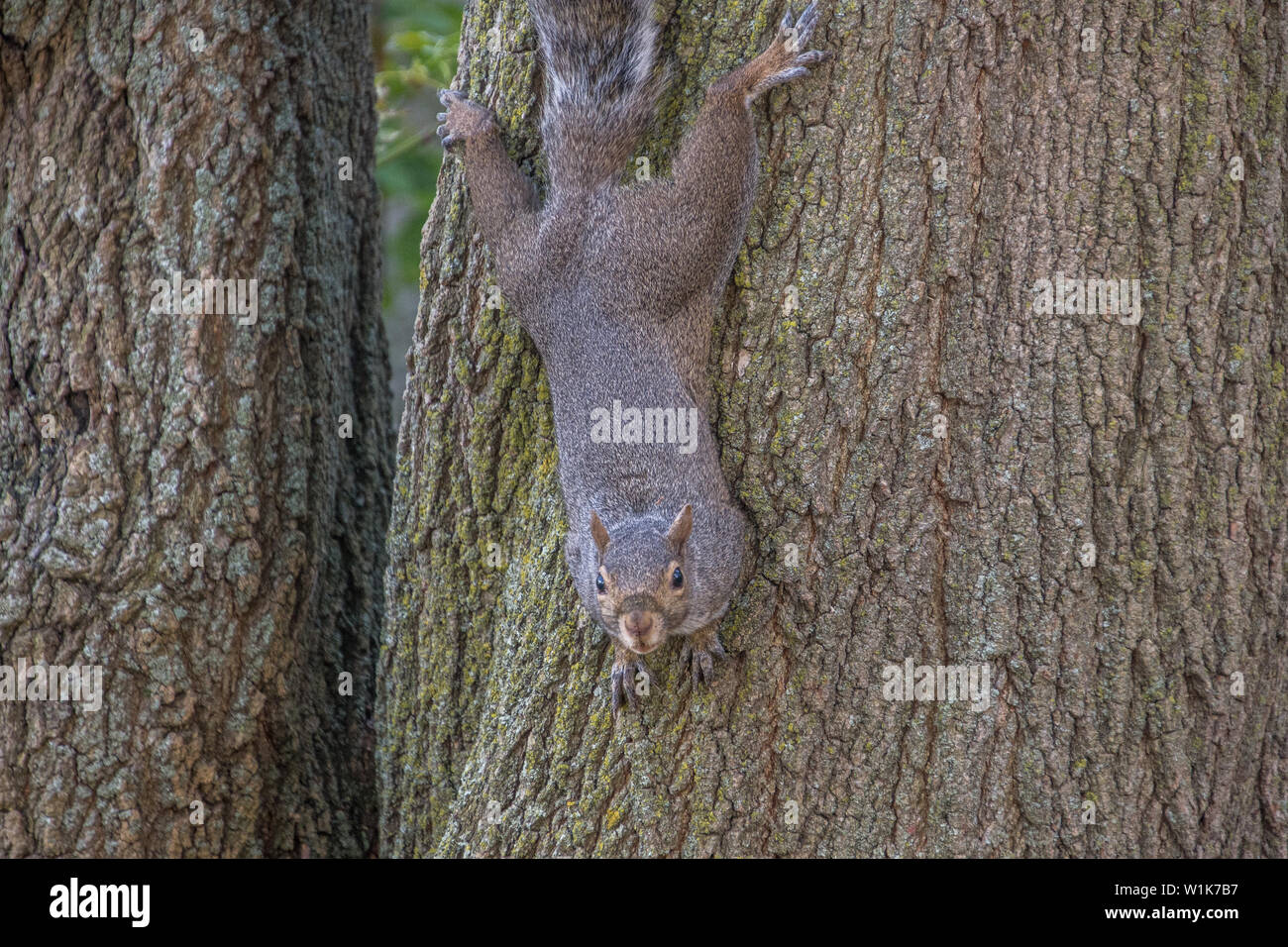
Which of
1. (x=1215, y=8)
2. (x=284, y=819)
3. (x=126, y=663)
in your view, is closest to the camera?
(x=1215, y=8)

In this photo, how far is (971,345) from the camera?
2.55 meters

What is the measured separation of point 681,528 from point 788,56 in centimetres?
104

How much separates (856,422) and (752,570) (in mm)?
404

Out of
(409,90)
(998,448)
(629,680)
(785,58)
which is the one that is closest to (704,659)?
(629,680)

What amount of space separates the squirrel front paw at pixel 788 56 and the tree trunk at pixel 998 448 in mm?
40

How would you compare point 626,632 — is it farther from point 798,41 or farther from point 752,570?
point 798,41

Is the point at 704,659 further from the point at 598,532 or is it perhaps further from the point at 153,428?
the point at 153,428

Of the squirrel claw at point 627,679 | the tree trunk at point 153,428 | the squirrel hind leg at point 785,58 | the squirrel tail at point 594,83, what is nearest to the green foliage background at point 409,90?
the tree trunk at point 153,428

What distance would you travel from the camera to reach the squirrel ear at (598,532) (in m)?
2.66

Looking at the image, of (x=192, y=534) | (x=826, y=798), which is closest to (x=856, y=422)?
(x=826, y=798)

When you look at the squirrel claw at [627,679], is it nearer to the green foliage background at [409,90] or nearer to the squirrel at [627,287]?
the squirrel at [627,287]

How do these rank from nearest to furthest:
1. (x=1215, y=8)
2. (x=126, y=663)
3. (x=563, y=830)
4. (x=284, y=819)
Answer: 1. (x=1215, y=8)
2. (x=563, y=830)
3. (x=126, y=663)
4. (x=284, y=819)

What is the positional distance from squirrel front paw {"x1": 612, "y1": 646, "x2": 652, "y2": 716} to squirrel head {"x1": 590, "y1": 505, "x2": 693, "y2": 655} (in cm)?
8

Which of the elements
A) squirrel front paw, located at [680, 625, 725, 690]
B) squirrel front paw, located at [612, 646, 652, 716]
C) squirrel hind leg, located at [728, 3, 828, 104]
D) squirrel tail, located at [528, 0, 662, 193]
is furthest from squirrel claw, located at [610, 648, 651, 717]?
squirrel hind leg, located at [728, 3, 828, 104]
